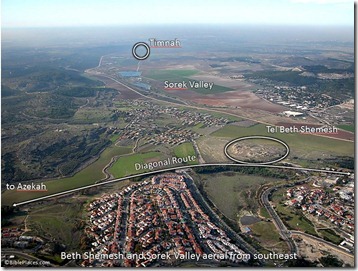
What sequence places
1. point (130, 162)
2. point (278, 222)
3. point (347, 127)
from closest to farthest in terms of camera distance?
point (278, 222)
point (130, 162)
point (347, 127)

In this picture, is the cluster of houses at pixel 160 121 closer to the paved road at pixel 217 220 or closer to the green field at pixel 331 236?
the paved road at pixel 217 220

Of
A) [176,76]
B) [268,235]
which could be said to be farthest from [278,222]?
[176,76]

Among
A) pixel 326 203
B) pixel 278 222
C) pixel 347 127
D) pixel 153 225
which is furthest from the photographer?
pixel 347 127

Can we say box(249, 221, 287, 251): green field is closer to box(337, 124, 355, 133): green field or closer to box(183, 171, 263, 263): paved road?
box(183, 171, 263, 263): paved road

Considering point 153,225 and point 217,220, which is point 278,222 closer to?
point 217,220

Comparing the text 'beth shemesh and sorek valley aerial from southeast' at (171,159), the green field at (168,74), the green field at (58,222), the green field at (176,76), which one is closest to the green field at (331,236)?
the text 'beth shemesh and sorek valley aerial from southeast' at (171,159)

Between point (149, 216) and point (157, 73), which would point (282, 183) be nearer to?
point (149, 216)

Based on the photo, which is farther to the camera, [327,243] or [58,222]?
[58,222]
